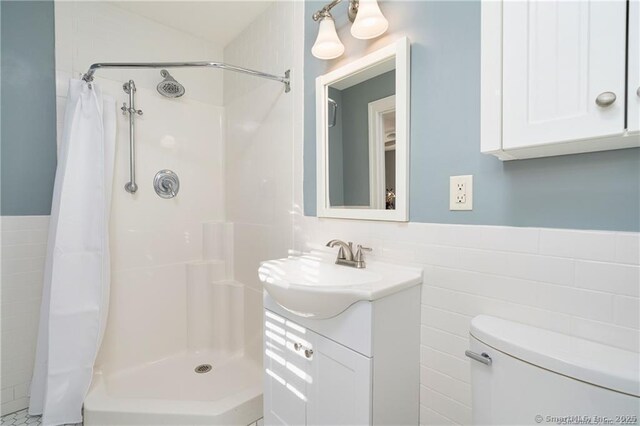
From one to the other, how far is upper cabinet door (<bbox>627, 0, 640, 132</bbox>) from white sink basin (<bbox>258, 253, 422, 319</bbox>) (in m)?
0.69

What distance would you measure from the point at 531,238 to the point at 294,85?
52.7 inches

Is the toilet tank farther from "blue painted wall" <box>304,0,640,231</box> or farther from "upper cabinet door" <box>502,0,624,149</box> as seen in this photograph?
"upper cabinet door" <box>502,0,624,149</box>

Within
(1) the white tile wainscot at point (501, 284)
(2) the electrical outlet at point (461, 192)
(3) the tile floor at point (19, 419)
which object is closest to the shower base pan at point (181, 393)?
(3) the tile floor at point (19, 419)


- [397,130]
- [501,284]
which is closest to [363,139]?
[397,130]

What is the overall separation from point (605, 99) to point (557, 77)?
0.11 meters

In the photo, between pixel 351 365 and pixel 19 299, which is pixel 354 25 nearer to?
pixel 351 365

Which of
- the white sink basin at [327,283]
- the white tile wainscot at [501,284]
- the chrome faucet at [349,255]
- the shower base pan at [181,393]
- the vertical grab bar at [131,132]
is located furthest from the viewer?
the vertical grab bar at [131,132]

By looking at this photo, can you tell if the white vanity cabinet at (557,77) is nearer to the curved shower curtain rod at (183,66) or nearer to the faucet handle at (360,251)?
the faucet handle at (360,251)

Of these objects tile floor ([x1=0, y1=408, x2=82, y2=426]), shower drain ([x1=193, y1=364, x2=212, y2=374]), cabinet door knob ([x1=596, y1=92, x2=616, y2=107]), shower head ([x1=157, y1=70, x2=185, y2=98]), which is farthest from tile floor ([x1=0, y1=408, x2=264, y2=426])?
shower head ([x1=157, y1=70, x2=185, y2=98])

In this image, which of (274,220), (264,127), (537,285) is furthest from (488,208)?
(264,127)

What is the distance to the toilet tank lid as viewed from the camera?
2.05ft

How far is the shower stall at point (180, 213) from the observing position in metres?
1.72

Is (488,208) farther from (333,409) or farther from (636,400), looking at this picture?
(333,409)

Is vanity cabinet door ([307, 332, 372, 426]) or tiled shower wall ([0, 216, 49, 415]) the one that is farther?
tiled shower wall ([0, 216, 49, 415])
